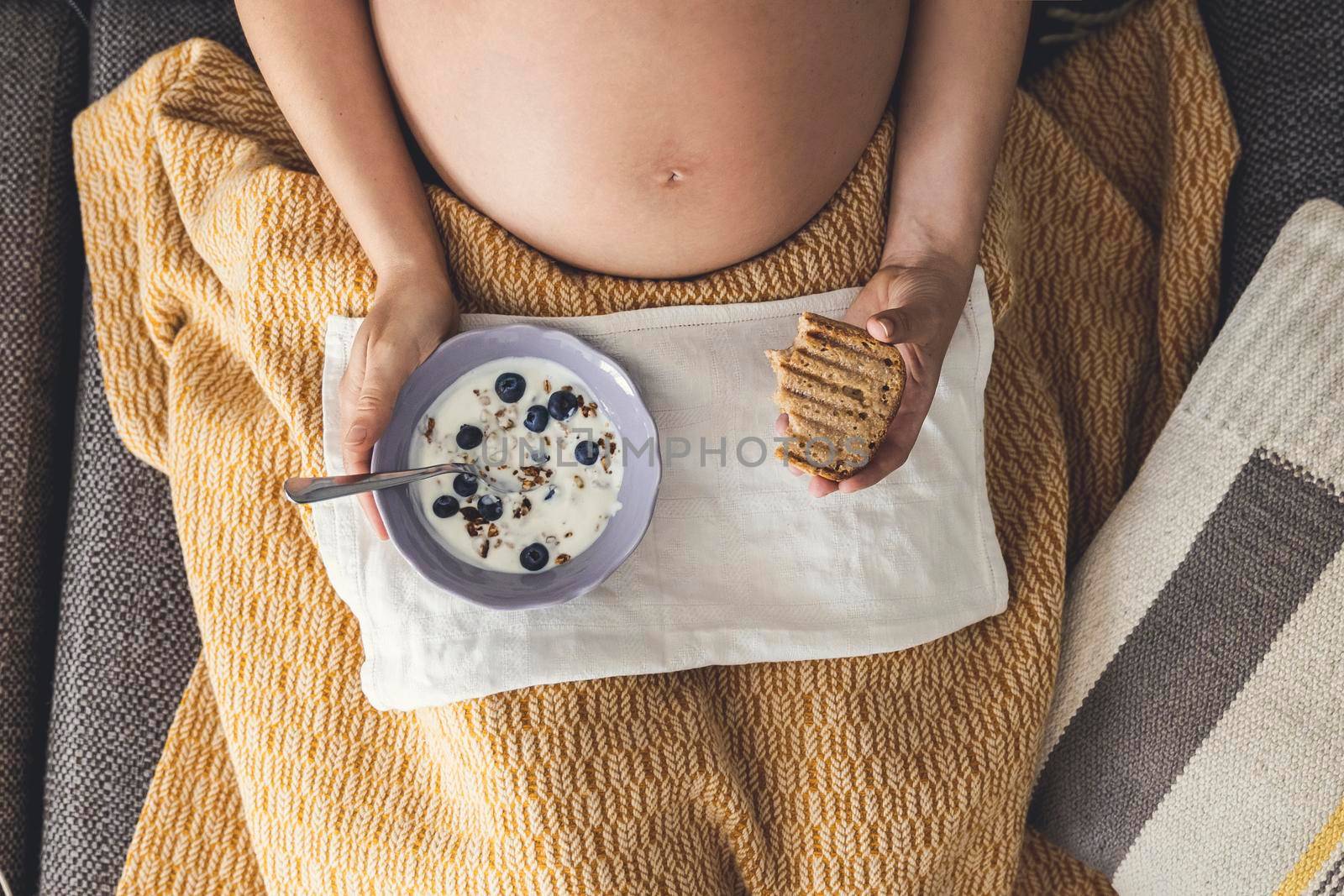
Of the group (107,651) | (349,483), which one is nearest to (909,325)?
(349,483)

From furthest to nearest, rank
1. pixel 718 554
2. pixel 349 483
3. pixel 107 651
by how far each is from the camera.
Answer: pixel 107 651 < pixel 718 554 < pixel 349 483

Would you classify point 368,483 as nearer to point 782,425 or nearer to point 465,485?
point 465,485

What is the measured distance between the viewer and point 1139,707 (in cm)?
89

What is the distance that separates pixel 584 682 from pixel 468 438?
228 mm

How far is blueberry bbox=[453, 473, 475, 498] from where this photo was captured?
0.78 m

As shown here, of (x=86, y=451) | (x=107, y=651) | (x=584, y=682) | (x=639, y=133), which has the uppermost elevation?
(x=639, y=133)

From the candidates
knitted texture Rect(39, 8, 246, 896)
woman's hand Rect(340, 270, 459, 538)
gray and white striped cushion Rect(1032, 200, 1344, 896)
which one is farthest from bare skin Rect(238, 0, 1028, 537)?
knitted texture Rect(39, 8, 246, 896)

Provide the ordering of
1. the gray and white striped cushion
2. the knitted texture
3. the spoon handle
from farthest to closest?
the knitted texture, the gray and white striped cushion, the spoon handle

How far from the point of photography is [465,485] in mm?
779

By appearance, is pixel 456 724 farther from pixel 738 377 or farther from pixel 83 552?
pixel 83 552

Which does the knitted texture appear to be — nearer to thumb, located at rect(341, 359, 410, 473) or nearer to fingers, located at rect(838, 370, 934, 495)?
thumb, located at rect(341, 359, 410, 473)

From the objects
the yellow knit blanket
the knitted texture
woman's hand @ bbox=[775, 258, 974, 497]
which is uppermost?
woman's hand @ bbox=[775, 258, 974, 497]

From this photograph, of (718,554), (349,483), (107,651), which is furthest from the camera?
(107,651)

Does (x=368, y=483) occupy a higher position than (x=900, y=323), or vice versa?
(x=900, y=323)
